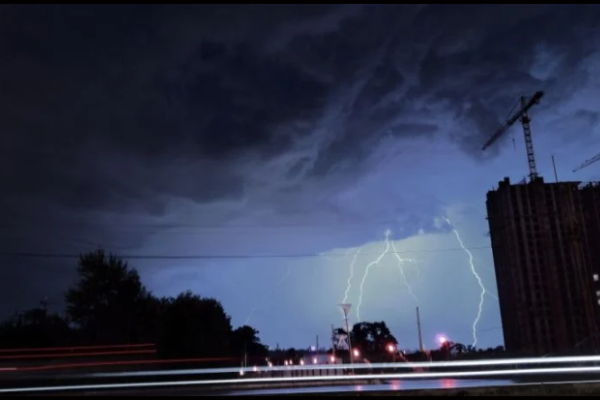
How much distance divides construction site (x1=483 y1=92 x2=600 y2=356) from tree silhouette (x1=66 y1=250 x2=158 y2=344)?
50359 mm

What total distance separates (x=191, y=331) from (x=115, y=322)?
9.70m

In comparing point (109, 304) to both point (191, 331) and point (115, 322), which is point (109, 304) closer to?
point (115, 322)

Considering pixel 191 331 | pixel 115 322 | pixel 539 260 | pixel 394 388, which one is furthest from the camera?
pixel 539 260

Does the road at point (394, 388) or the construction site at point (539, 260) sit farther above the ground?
the construction site at point (539, 260)

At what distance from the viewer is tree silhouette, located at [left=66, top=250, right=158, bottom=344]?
46938 millimetres

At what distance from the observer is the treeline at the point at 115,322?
47031 millimetres

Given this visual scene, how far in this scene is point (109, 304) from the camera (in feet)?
158

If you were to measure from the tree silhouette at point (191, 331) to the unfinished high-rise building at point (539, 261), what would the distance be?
4052 centimetres

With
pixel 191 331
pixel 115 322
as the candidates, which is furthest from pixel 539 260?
pixel 115 322

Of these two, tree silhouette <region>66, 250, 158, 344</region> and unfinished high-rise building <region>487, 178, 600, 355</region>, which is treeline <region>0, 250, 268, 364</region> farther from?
unfinished high-rise building <region>487, 178, 600, 355</region>

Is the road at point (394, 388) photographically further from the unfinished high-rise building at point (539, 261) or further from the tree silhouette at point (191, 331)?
the unfinished high-rise building at point (539, 261)

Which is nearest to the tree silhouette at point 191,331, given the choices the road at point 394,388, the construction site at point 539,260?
the road at point 394,388

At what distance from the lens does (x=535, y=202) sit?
85750 mm

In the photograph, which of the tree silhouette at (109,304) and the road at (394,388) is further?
the tree silhouette at (109,304)
